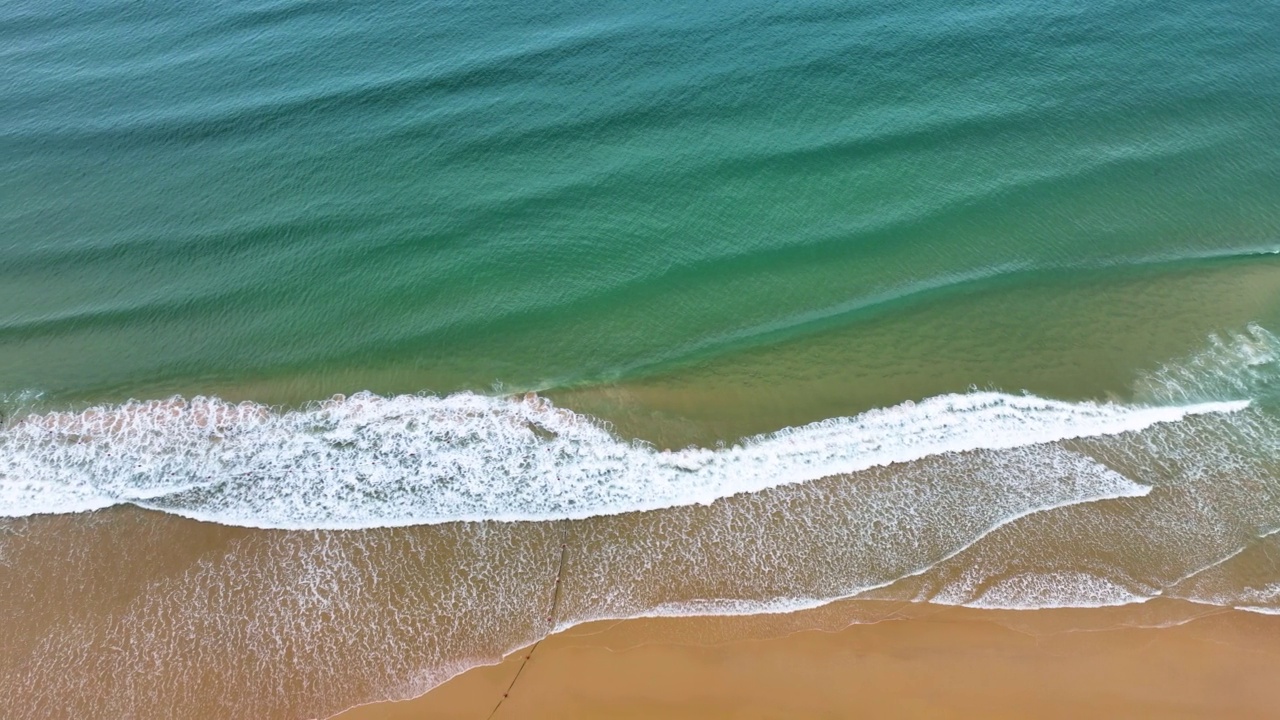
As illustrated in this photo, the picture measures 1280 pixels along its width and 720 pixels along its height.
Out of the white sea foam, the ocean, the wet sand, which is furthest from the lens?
the white sea foam

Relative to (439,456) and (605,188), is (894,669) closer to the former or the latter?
(439,456)

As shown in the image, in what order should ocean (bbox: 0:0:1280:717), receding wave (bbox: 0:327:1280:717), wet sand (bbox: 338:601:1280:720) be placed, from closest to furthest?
wet sand (bbox: 338:601:1280:720) < receding wave (bbox: 0:327:1280:717) < ocean (bbox: 0:0:1280:717)

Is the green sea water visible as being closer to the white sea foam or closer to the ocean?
the ocean

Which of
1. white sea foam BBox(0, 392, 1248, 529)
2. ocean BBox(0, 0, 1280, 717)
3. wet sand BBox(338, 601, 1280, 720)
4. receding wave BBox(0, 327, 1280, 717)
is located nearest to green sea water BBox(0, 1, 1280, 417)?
ocean BBox(0, 0, 1280, 717)

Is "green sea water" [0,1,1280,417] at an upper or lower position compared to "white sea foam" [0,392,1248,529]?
upper

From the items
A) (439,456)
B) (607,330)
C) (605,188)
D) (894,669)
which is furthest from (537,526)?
(605,188)

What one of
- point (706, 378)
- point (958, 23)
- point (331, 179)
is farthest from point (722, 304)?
point (958, 23)

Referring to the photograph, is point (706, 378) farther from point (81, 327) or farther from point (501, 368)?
point (81, 327)

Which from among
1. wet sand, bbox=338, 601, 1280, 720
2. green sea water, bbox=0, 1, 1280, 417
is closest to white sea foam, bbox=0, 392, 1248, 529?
green sea water, bbox=0, 1, 1280, 417

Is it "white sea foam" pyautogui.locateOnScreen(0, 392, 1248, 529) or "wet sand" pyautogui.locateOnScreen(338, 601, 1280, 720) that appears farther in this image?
"white sea foam" pyautogui.locateOnScreen(0, 392, 1248, 529)
